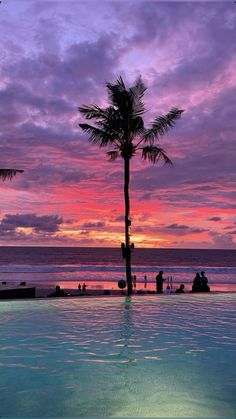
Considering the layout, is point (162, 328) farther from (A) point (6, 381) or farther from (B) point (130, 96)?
(B) point (130, 96)

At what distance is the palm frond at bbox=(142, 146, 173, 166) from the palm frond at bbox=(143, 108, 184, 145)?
0.78 metres

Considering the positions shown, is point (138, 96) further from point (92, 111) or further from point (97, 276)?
point (97, 276)

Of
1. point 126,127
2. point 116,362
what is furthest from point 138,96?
point 116,362

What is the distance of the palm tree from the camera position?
2103 centimetres

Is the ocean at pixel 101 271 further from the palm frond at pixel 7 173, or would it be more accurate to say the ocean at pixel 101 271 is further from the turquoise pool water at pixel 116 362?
the turquoise pool water at pixel 116 362

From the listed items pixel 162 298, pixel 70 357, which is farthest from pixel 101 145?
pixel 70 357

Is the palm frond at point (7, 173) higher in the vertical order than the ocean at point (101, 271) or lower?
higher

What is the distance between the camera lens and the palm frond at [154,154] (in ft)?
70.6

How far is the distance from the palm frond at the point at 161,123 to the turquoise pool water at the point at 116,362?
9.85 meters

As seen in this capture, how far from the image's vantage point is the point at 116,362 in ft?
29.7

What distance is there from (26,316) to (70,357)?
16.9 feet

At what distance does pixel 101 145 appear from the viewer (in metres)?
22.0

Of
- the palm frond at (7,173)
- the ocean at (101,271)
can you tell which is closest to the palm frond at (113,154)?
the palm frond at (7,173)

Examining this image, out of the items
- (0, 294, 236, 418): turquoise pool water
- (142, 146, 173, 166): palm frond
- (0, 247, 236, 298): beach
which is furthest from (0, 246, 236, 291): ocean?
(0, 294, 236, 418): turquoise pool water
